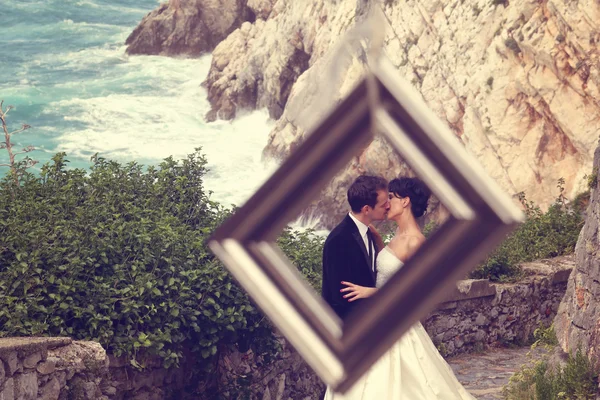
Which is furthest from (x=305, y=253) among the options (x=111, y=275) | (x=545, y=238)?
(x=545, y=238)

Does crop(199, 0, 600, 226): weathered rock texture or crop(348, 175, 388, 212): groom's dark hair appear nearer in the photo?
crop(348, 175, 388, 212): groom's dark hair

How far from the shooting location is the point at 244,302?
723cm

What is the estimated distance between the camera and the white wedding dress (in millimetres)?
4664

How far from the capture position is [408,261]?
3.67ft

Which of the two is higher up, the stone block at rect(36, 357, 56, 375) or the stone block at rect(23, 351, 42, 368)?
the stone block at rect(23, 351, 42, 368)

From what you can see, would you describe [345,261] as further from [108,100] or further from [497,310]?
[108,100]

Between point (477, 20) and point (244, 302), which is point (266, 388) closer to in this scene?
point (244, 302)

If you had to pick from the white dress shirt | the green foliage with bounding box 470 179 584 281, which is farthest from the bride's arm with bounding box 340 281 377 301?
the green foliage with bounding box 470 179 584 281

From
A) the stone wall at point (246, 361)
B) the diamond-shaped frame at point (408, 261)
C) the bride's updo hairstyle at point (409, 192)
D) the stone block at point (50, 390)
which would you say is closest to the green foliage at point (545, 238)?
the stone wall at point (246, 361)

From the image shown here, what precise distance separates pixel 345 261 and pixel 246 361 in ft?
17.6

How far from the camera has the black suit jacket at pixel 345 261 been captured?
7.50 ft

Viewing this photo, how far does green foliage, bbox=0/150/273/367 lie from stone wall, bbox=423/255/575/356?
2.77m

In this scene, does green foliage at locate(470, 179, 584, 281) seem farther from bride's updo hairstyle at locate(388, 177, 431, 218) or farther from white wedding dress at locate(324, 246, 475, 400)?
bride's updo hairstyle at locate(388, 177, 431, 218)

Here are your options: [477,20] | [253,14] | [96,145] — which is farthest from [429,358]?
[253,14]
